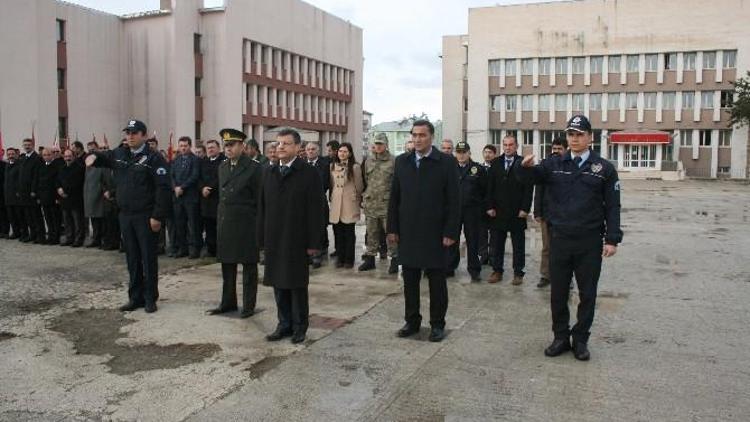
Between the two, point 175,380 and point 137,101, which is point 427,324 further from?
point 137,101

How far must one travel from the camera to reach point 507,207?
9.02 m

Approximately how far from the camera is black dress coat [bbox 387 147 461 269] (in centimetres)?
615

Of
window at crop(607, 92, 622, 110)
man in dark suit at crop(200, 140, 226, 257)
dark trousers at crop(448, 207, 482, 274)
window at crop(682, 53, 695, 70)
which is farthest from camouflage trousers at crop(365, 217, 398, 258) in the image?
window at crop(682, 53, 695, 70)

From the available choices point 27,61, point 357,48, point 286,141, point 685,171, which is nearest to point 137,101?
point 27,61

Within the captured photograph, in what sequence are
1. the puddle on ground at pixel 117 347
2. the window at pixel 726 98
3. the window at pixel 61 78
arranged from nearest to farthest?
the puddle on ground at pixel 117 347 < the window at pixel 61 78 < the window at pixel 726 98

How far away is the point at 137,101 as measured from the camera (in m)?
46.4

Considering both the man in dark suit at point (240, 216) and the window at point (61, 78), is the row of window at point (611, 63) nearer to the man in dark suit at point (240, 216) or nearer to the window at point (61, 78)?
the window at point (61, 78)

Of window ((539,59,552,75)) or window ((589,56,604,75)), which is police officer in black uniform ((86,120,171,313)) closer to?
window ((589,56,604,75))

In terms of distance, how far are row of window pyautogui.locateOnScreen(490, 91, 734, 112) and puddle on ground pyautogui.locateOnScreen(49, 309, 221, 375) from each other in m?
62.4

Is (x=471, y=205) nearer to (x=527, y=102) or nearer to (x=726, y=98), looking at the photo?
(x=527, y=102)

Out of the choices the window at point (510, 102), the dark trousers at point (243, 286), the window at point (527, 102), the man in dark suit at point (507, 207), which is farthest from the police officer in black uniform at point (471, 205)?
the window at point (510, 102)

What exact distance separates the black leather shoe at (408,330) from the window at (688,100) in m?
63.2

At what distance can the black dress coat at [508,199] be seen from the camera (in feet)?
29.5

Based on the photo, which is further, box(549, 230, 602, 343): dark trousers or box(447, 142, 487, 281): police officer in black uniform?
box(447, 142, 487, 281): police officer in black uniform
